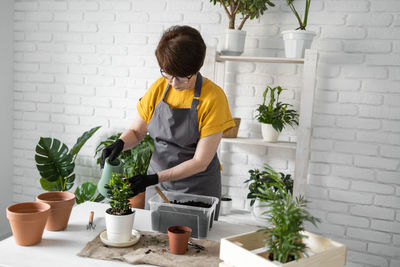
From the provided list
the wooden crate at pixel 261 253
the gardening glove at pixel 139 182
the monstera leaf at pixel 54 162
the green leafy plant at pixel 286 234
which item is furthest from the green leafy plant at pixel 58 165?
the green leafy plant at pixel 286 234

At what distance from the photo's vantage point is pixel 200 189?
6.04 feet

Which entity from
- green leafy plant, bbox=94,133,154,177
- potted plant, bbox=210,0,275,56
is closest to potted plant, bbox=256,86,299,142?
potted plant, bbox=210,0,275,56

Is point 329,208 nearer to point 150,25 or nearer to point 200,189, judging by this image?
point 200,189

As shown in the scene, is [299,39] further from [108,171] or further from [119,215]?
[119,215]

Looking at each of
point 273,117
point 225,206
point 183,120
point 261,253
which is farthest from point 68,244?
point 273,117

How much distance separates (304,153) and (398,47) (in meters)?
0.94

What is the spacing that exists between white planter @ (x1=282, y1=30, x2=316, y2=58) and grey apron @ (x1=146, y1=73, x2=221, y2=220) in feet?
2.77

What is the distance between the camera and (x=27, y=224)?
1.17 m

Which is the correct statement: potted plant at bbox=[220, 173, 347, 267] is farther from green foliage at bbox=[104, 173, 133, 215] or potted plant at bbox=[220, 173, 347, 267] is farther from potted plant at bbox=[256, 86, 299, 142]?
potted plant at bbox=[256, 86, 299, 142]

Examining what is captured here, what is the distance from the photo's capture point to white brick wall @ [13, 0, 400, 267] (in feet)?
7.95

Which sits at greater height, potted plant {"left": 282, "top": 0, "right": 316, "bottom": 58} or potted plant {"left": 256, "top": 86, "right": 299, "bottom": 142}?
potted plant {"left": 282, "top": 0, "right": 316, "bottom": 58}

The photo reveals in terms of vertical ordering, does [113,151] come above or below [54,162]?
above

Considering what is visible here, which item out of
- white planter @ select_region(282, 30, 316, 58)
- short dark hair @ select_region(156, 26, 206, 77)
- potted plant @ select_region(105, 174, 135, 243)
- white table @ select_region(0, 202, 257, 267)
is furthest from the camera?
white planter @ select_region(282, 30, 316, 58)

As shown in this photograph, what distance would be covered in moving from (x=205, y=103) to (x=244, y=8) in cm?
100
